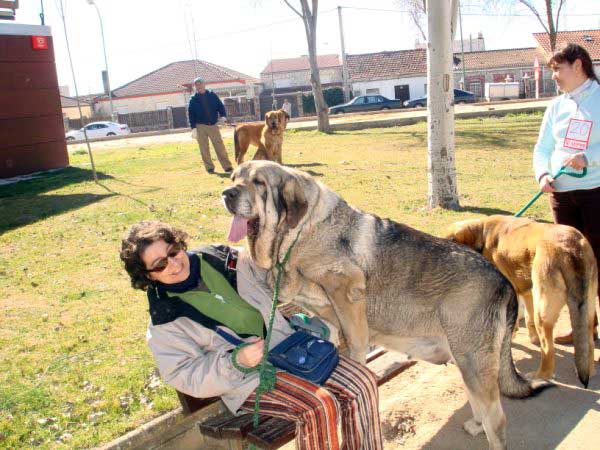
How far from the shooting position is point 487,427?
3.40 metres

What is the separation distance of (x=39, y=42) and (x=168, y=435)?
53.7 ft

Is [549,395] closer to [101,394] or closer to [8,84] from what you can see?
[101,394]

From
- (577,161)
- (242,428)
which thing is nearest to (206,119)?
(577,161)

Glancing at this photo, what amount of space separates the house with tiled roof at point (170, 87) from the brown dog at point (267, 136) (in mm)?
48285

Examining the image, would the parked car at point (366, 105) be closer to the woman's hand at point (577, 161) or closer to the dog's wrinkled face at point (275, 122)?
the dog's wrinkled face at point (275, 122)

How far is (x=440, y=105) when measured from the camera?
9.27 meters

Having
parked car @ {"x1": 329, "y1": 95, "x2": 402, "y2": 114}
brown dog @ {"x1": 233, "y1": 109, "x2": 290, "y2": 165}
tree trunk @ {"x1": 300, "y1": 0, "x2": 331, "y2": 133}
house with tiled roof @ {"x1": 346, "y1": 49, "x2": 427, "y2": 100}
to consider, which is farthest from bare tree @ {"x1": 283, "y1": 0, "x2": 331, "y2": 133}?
house with tiled roof @ {"x1": 346, "y1": 49, "x2": 427, "y2": 100}

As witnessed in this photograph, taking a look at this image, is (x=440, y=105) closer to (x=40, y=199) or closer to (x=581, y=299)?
(x=581, y=299)

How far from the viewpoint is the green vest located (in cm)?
314

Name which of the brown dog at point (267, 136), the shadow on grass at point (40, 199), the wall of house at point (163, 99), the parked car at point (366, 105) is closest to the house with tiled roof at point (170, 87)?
the wall of house at point (163, 99)

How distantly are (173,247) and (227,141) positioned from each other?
62.7 ft

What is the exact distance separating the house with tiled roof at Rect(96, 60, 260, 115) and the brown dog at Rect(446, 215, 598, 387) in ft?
195

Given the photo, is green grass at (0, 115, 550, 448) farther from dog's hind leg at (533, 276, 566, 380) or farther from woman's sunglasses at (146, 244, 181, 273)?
dog's hind leg at (533, 276, 566, 380)

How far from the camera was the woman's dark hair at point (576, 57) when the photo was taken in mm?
4504
